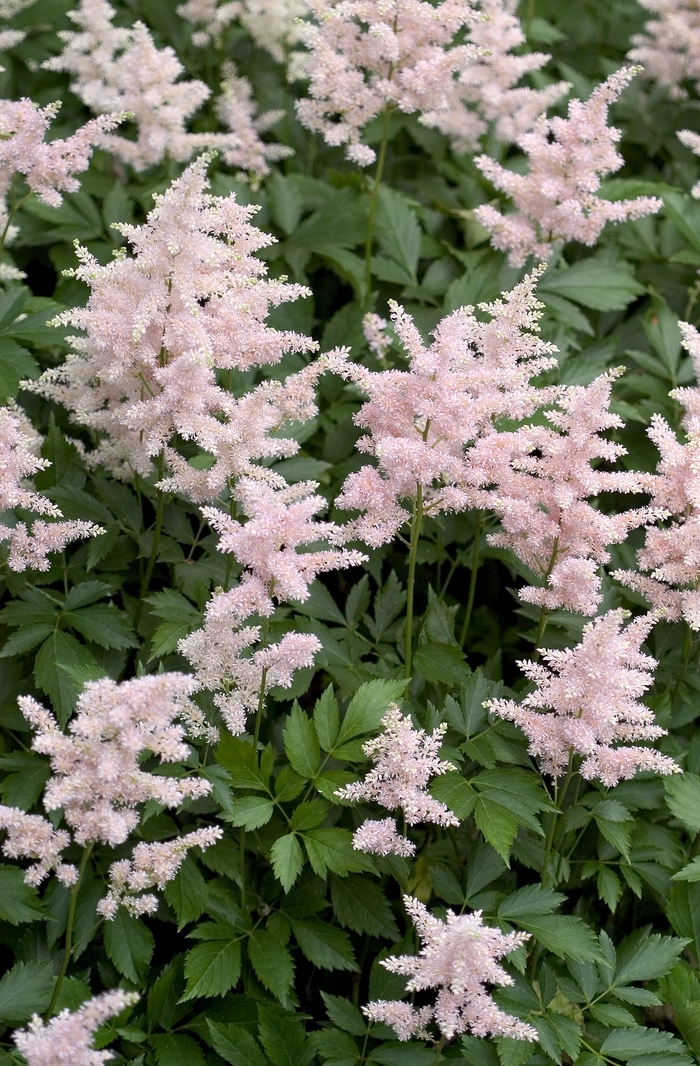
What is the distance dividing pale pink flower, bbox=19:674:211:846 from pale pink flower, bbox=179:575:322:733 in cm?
31

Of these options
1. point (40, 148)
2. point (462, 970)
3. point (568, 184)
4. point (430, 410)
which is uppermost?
point (40, 148)

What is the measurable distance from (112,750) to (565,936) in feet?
4.15

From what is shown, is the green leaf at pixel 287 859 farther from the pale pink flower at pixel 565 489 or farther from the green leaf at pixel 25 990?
the pale pink flower at pixel 565 489

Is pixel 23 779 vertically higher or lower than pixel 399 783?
lower

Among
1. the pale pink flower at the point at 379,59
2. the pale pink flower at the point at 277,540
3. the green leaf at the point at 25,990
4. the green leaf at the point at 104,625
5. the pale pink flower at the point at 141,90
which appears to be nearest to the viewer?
the pale pink flower at the point at 277,540

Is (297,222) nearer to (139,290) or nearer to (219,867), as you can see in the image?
(139,290)

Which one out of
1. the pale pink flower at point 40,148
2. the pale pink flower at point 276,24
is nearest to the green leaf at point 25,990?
the pale pink flower at point 40,148

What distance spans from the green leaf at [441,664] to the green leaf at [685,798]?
0.64 m

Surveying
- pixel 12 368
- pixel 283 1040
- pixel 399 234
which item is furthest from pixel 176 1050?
pixel 399 234

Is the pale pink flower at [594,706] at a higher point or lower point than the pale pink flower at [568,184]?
lower

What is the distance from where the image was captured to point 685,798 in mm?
3029

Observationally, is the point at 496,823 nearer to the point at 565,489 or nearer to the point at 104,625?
the point at 565,489

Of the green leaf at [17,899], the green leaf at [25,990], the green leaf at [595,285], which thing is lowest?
the green leaf at [25,990]

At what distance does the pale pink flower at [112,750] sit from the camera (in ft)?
7.11
